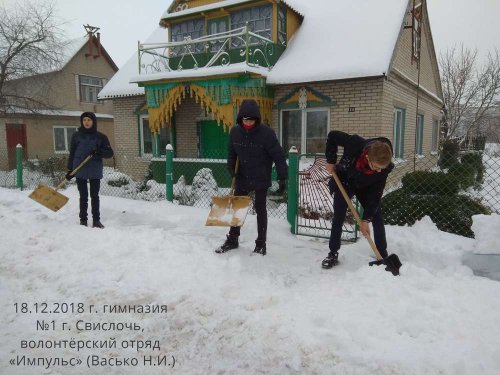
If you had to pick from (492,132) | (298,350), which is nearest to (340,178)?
(298,350)

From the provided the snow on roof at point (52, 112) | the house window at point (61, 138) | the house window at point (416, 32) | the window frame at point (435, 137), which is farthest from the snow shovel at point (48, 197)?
the house window at point (61, 138)

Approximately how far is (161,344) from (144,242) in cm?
177

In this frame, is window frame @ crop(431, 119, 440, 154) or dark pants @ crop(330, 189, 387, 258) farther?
window frame @ crop(431, 119, 440, 154)

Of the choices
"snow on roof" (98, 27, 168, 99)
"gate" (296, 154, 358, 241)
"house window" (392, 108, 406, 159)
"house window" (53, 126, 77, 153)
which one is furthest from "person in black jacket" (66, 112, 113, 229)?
"house window" (53, 126, 77, 153)

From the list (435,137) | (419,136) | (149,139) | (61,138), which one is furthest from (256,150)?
(61,138)

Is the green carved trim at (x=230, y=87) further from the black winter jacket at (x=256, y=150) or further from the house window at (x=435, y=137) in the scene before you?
the house window at (x=435, y=137)

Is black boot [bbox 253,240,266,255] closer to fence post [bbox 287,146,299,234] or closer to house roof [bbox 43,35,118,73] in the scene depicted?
fence post [bbox 287,146,299,234]

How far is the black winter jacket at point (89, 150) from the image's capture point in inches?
199

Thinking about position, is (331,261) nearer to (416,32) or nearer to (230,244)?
(230,244)

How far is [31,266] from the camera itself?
364 cm

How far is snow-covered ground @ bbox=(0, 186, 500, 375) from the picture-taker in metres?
2.26

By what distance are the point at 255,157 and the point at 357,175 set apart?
1.06 meters

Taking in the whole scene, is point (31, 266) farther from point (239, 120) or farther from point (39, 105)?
point (39, 105)

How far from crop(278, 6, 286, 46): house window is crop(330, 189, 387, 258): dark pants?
269 inches
